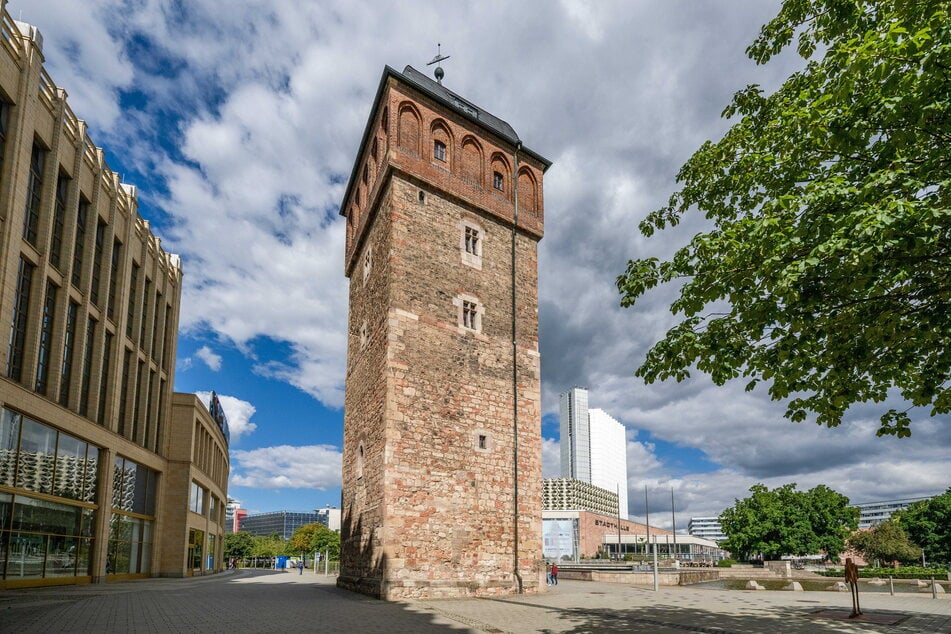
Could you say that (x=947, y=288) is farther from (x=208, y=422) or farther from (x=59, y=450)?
(x=208, y=422)

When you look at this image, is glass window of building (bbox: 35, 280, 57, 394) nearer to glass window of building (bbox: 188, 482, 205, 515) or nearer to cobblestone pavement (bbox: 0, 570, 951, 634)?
cobblestone pavement (bbox: 0, 570, 951, 634)

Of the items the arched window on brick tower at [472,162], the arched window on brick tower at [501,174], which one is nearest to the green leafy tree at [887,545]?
the arched window on brick tower at [501,174]

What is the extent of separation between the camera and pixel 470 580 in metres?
20.3

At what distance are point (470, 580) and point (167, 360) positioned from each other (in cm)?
2840

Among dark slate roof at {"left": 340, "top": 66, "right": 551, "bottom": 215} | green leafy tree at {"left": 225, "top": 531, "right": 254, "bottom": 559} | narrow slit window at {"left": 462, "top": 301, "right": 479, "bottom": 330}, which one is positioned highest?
dark slate roof at {"left": 340, "top": 66, "right": 551, "bottom": 215}

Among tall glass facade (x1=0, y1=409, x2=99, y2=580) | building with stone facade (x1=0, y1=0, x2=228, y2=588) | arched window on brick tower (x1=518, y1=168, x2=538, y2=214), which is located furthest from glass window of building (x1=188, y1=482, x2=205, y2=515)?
arched window on brick tower (x1=518, y1=168, x2=538, y2=214)

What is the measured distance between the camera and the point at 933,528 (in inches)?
2635

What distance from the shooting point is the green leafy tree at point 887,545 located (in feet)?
200

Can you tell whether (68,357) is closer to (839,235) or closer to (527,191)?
(527,191)

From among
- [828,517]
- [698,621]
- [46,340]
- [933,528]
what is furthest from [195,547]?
[933,528]

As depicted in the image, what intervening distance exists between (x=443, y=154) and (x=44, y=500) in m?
19.5

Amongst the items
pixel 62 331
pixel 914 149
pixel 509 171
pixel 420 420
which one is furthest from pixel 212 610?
pixel 509 171

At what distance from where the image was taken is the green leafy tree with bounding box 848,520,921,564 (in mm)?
61000

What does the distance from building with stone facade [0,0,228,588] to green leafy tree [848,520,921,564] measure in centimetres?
6216
